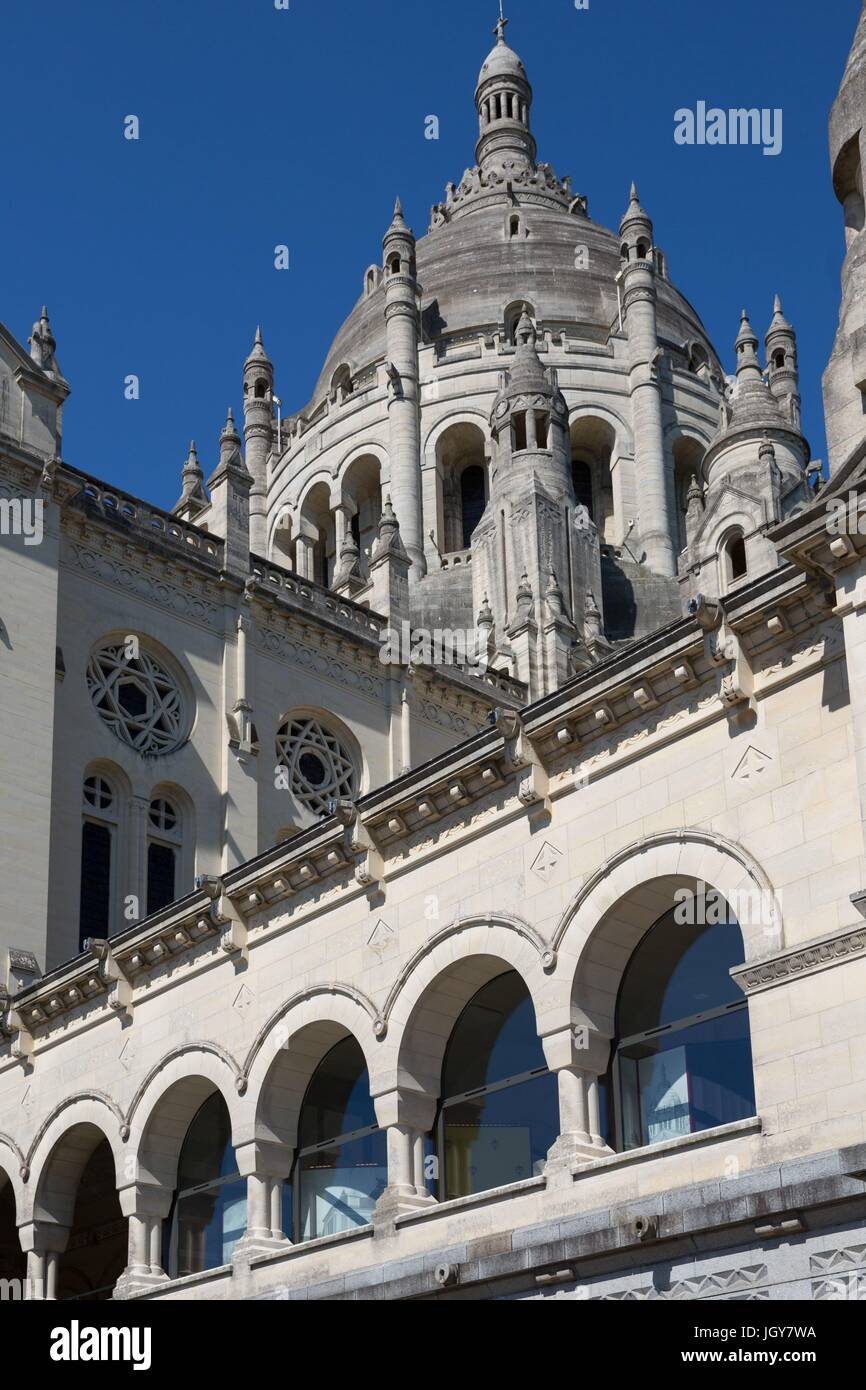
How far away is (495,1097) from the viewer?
22844 mm

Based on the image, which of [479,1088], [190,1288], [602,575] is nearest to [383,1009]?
[479,1088]

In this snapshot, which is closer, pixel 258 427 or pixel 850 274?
pixel 850 274

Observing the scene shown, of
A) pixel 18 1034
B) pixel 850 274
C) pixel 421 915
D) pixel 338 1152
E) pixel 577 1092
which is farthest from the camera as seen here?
pixel 18 1034

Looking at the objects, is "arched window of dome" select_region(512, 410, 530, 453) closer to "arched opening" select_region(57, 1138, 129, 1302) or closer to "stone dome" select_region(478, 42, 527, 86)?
"arched opening" select_region(57, 1138, 129, 1302)

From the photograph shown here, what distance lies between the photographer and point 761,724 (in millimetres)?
20125

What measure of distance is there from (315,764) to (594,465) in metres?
32.5

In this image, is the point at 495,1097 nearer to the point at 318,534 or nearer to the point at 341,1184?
the point at 341,1184

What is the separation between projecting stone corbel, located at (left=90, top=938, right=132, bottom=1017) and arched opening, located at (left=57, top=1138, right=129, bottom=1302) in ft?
13.1

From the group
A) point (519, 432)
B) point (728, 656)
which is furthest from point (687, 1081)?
point (519, 432)

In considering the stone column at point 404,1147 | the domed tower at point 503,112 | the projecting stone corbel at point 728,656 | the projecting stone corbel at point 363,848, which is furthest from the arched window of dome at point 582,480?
the projecting stone corbel at point 728,656

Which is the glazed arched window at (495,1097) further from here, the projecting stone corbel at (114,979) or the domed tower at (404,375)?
the domed tower at (404,375)

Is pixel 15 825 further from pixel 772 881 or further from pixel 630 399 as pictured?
pixel 630 399

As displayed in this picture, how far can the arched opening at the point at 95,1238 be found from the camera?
30734mm

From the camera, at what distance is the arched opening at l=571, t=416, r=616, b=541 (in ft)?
223
